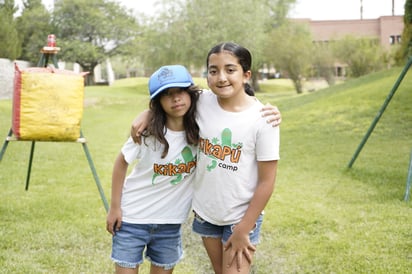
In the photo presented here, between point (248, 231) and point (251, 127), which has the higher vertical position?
point (251, 127)

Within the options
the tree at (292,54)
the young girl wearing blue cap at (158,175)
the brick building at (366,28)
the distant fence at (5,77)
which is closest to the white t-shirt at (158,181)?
the young girl wearing blue cap at (158,175)

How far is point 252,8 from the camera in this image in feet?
111

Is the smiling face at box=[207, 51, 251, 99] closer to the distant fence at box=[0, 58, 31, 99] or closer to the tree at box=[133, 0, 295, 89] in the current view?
the distant fence at box=[0, 58, 31, 99]

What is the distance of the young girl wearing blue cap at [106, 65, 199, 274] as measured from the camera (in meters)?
2.44

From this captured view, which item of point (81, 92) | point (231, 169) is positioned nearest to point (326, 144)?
point (81, 92)

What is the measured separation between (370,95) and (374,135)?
4.59 meters

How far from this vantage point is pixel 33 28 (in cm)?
3653

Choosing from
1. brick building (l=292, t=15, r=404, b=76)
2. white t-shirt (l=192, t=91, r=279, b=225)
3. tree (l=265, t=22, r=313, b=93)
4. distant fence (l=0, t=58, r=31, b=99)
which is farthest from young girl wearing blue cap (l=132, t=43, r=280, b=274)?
brick building (l=292, t=15, r=404, b=76)

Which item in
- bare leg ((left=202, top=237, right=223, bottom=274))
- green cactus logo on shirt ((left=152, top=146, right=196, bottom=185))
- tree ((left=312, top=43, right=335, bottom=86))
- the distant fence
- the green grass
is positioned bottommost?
the green grass

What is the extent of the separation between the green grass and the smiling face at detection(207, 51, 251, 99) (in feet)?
6.23

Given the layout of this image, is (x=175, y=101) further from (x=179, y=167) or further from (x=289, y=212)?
(x=289, y=212)

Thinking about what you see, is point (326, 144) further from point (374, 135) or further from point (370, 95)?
point (370, 95)

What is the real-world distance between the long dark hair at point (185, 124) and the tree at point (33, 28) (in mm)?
34210

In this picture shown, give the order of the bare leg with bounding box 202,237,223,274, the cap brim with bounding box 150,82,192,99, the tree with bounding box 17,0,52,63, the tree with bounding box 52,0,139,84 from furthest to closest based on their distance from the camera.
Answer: the tree with bounding box 52,0,139,84, the tree with bounding box 17,0,52,63, the bare leg with bounding box 202,237,223,274, the cap brim with bounding box 150,82,192,99
